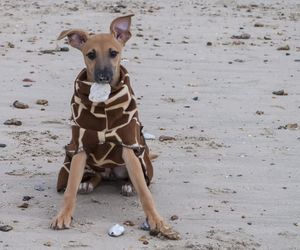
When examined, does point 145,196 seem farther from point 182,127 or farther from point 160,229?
point 182,127

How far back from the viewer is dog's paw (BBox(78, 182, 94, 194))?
5.21m

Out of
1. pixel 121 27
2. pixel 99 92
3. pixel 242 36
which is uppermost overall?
pixel 121 27

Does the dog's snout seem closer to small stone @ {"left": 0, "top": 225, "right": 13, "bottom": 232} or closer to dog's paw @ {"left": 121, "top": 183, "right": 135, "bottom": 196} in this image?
dog's paw @ {"left": 121, "top": 183, "right": 135, "bottom": 196}

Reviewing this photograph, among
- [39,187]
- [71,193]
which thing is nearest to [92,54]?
[71,193]

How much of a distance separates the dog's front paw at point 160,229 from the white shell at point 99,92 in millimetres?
756

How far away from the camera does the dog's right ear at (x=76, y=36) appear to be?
500 cm

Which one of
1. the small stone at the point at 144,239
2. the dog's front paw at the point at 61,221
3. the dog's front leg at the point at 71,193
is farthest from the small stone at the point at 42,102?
the small stone at the point at 144,239

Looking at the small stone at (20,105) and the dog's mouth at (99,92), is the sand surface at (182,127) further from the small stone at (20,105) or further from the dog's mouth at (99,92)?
the dog's mouth at (99,92)

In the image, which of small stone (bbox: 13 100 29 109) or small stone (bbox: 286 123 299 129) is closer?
small stone (bbox: 286 123 299 129)

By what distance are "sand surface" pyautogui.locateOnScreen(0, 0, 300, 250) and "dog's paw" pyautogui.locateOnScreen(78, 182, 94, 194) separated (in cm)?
4

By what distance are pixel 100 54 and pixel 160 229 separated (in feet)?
3.70

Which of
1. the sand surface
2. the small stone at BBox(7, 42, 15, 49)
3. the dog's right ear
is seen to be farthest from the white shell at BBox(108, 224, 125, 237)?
the small stone at BBox(7, 42, 15, 49)

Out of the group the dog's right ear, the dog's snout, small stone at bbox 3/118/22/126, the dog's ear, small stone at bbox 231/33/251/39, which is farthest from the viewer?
small stone at bbox 231/33/251/39

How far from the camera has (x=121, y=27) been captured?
514 cm
